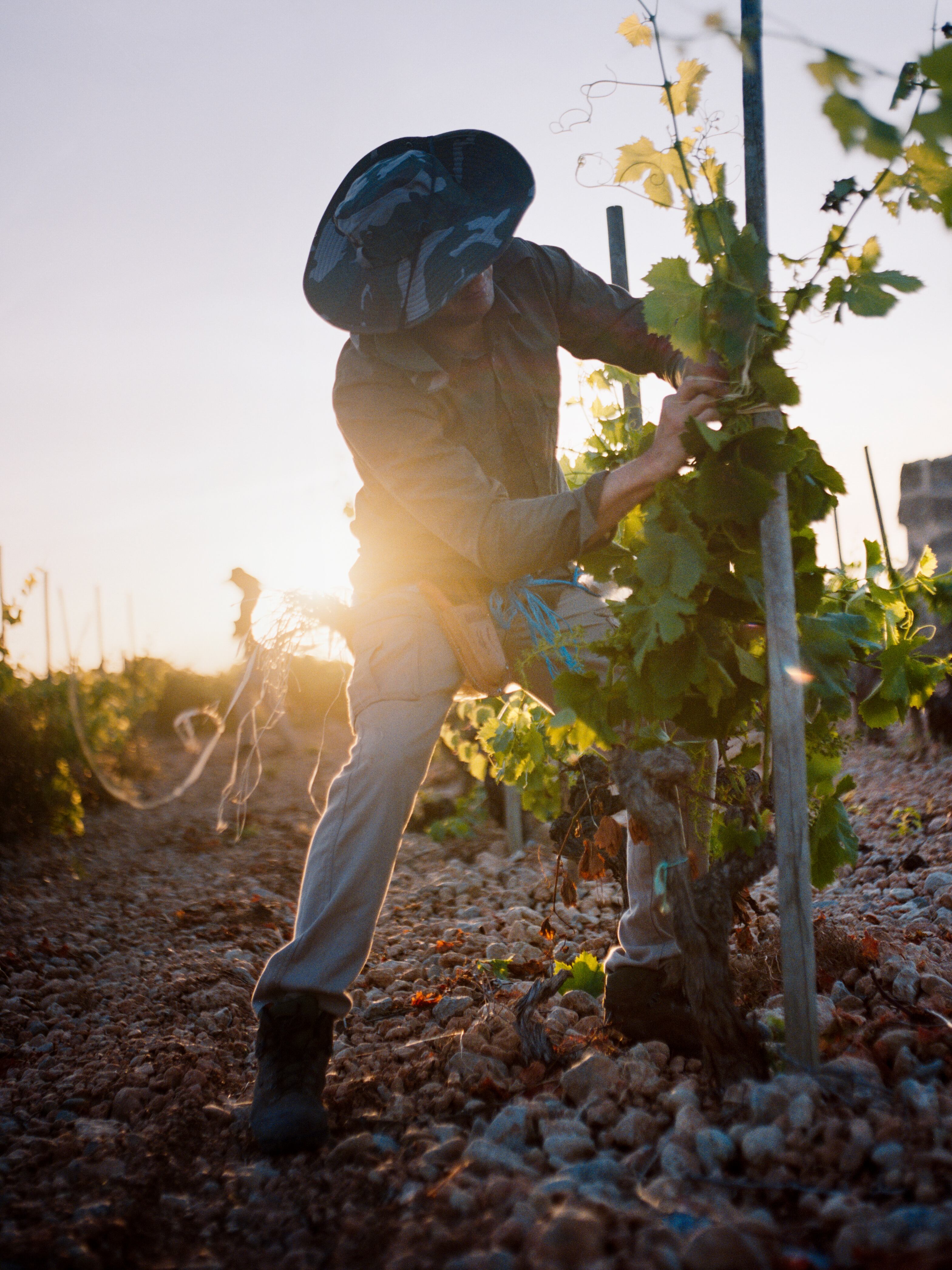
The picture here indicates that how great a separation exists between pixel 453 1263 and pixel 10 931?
366 centimetres

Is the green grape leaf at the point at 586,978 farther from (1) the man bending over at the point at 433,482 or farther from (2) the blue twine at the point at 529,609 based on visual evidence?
(2) the blue twine at the point at 529,609

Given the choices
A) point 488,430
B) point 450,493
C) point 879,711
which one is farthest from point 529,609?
point 879,711

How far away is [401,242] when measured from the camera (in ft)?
6.79

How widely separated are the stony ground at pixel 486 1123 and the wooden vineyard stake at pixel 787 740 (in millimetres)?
114

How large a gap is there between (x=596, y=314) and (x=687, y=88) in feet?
2.57

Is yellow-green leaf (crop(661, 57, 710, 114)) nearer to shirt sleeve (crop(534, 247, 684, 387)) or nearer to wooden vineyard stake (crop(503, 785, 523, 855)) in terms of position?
shirt sleeve (crop(534, 247, 684, 387))

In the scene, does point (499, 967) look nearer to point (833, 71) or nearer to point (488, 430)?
point (488, 430)

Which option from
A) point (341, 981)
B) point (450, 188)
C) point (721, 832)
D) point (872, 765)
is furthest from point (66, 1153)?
point (872, 765)

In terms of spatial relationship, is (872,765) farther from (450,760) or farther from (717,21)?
(717,21)

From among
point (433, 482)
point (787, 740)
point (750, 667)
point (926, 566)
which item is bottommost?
point (787, 740)

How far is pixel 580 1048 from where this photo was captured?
190cm

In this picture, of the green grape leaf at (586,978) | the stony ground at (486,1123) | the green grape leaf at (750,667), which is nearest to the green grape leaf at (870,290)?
the green grape leaf at (750,667)

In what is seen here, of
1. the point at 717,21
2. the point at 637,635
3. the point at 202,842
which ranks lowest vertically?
the point at 202,842

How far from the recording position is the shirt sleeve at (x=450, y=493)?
184 cm
